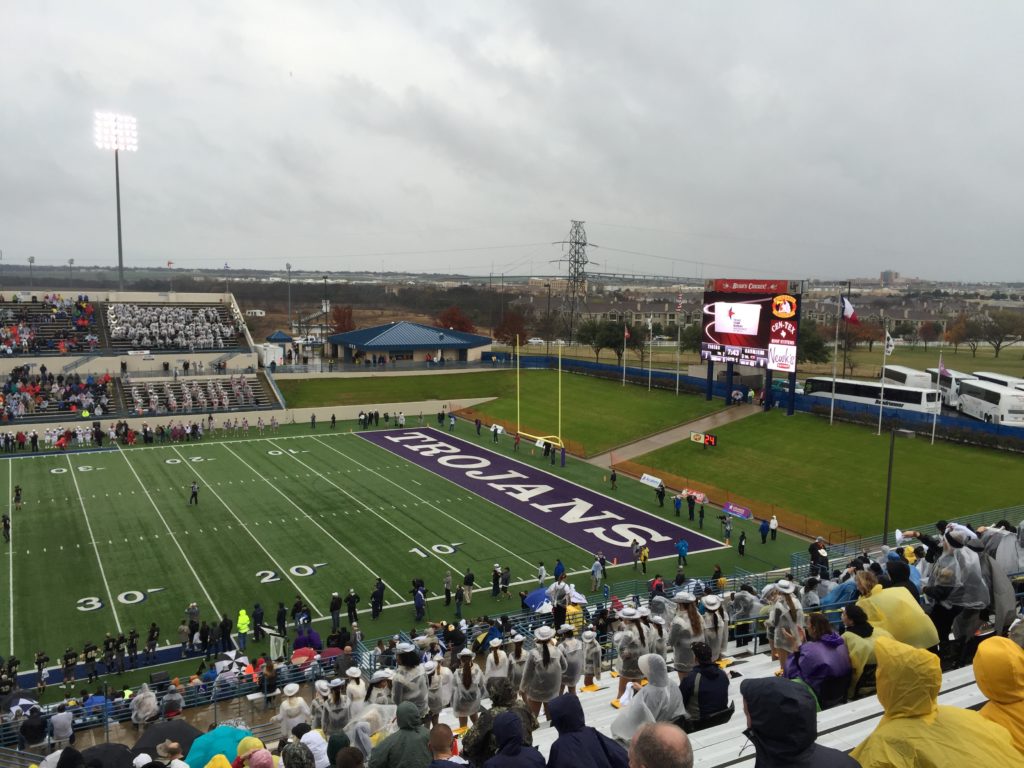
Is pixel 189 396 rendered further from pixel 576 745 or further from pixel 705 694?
pixel 576 745

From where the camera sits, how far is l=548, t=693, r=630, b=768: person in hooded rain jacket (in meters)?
4.76

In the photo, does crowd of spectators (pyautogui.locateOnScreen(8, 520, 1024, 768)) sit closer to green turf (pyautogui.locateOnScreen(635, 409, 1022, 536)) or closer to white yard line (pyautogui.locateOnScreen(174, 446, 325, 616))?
white yard line (pyautogui.locateOnScreen(174, 446, 325, 616))

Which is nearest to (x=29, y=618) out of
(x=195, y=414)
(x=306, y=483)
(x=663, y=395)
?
(x=306, y=483)

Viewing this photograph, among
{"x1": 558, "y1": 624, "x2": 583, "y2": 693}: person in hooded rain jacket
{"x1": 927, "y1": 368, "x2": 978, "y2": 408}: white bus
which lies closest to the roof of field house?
{"x1": 927, "y1": 368, "x2": 978, "y2": 408}: white bus

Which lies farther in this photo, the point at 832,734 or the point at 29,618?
the point at 29,618

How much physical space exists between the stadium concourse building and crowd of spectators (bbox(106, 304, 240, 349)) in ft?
31.6

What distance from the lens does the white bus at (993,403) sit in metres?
37.1

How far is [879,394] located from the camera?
42469 millimetres

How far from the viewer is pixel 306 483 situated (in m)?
34.8

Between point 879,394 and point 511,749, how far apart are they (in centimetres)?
4237

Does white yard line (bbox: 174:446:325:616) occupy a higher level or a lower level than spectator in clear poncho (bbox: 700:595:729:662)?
lower

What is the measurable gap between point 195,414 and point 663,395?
2842cm

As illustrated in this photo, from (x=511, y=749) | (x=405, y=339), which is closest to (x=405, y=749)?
(x=511, y=749)

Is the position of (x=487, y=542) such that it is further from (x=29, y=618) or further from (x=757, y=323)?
(x=757, y=323)
